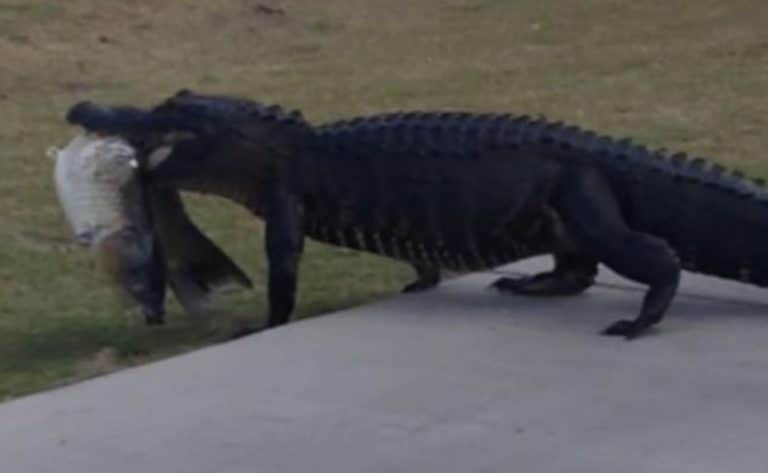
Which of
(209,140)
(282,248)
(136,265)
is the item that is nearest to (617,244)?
(282,248)

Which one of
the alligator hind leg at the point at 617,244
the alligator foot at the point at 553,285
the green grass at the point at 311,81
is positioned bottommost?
the green grass at the point at 311,81

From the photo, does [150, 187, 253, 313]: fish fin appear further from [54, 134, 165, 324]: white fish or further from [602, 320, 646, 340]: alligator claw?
[602, 320, 646, 340]: alligator claw

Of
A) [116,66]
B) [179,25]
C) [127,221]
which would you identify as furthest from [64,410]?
[179,25]

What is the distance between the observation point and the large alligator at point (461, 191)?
779 cm

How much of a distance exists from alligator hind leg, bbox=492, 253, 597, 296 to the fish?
43.8 inches

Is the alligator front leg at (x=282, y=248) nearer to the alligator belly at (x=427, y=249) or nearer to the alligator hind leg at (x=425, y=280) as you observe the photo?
the alligator belly at (x=427, y=249)

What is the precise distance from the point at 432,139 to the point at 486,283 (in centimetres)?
68

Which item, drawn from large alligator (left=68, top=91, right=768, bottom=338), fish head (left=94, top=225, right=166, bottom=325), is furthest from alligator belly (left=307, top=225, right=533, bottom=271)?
fish head (left=94, top=225, right=166, bottom=325)

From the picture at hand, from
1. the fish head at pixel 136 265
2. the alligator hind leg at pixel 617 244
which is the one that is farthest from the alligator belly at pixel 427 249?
the fish head at pixel 136 265

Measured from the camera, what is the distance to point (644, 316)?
7609 millimetres

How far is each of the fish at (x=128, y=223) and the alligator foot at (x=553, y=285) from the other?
43.2 inches

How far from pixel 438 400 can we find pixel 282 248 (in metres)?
1.29

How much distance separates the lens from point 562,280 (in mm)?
8164

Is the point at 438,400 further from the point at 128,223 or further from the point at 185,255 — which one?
the point at 185,255
